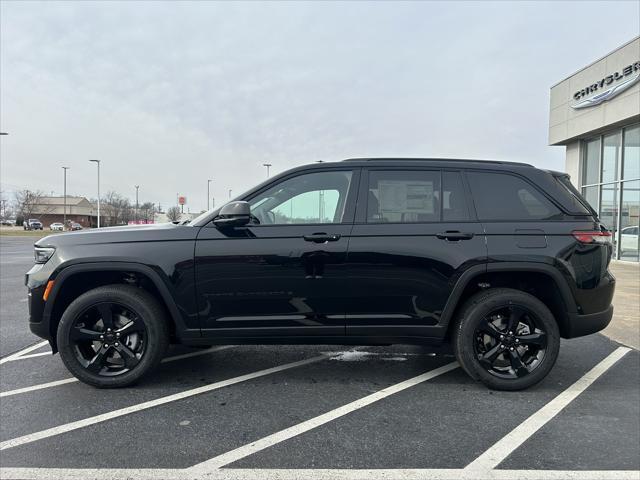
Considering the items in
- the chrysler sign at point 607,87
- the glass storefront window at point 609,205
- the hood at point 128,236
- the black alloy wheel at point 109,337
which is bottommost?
the black alloy wheel at point 109,337

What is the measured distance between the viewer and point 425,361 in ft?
14.8

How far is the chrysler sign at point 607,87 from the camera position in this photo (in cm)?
1370

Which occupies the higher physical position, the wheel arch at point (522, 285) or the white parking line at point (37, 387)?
the wheel arch at point (522, 285)

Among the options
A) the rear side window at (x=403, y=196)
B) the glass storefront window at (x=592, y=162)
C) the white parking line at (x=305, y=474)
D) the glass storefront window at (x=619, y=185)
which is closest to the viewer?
the white parking line at (x=305, y=474)

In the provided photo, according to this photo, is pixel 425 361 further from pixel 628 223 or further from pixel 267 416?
pixel 628 223

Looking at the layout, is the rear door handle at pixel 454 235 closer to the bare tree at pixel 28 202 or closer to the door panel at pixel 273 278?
the door panel at pixel 273 278

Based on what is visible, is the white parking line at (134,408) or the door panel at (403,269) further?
the door panel at (403,269)

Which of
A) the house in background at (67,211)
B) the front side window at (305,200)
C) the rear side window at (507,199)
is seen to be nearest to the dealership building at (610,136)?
the rear side window at (507,199)

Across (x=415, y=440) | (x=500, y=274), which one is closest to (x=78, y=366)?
(x=415, y=440)

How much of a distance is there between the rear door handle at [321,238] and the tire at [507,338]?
1.25m

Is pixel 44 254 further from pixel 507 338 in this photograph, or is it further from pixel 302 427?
pixel 507 338

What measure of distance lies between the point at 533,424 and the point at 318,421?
1.52 metres

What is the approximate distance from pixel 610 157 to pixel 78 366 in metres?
17.4

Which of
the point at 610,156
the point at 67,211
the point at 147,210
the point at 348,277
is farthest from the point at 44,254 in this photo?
the point at 67,211
